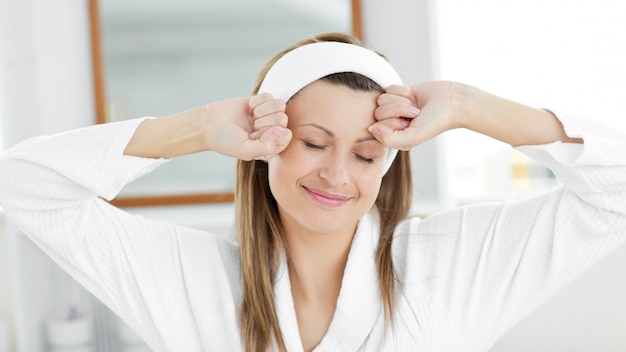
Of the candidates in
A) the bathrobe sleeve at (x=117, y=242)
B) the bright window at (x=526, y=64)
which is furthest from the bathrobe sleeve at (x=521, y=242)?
the bright window at (x=526, y=64)

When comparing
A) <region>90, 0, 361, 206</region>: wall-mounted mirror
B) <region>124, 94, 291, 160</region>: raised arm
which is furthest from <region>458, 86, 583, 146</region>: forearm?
<region>90, 0, 361, 206</region>: wall-mounted mirror

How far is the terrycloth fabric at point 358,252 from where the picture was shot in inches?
48.1

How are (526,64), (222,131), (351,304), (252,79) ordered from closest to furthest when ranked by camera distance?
(222,131) → (351,304) → (526,64) → (252,79)

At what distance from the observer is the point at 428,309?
4.47 ft

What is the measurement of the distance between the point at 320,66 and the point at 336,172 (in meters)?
0.18

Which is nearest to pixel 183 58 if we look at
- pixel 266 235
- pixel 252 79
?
pixel 252 79

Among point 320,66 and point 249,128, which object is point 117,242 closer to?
point 249,128

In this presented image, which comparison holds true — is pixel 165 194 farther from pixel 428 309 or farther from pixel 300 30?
pixel 428 309

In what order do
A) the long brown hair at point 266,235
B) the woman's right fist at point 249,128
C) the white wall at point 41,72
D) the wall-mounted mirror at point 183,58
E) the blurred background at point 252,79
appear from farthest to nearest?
the wall-mounted mirror at point 183,58 → the white wall at point 41,72 → the blurred background at point 252,79 → the long brown hair at point 266,235 → the woman's right fist at point 249,128

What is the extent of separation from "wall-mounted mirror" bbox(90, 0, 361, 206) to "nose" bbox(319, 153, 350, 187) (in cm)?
135

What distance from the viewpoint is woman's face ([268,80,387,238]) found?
4.05ft

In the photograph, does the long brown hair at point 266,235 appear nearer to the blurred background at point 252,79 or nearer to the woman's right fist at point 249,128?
the woman's right fist at point 249,128

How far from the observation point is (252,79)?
2584 mm

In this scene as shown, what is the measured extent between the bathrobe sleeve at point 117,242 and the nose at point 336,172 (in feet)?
0.94
